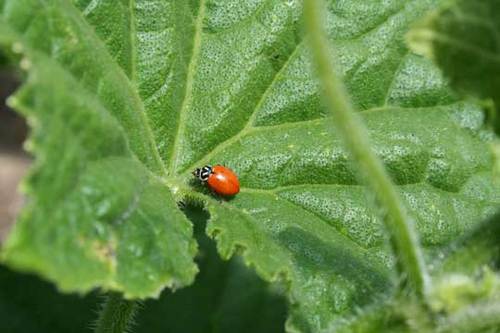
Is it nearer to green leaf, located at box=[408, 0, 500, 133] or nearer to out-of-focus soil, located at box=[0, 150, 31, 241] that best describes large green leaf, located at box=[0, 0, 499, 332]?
green leaf, located at box=[408, 0, 500, 133]

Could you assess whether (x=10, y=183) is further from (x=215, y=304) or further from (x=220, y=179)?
(x=220, y=179)

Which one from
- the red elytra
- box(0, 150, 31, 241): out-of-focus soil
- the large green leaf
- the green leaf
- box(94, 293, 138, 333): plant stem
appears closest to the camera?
the green leaf

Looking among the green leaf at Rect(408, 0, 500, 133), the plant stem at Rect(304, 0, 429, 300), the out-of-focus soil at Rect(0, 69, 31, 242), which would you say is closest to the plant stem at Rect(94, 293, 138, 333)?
the plant stem at Rect(304, 0, 429, 300)

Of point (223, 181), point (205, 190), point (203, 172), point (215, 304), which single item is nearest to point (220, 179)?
point (223, 181)

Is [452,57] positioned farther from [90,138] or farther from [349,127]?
[90,138]

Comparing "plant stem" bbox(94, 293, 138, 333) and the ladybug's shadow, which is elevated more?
the ladybug's shadow

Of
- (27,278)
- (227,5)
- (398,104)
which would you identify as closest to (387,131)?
(398,104)

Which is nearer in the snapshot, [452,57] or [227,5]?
[452,57]
